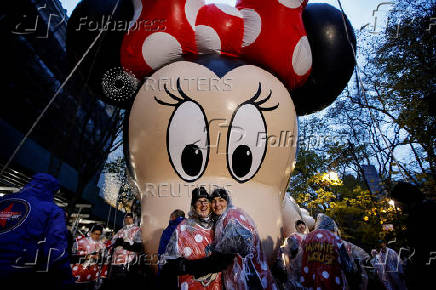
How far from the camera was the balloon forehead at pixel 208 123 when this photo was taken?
3150mm

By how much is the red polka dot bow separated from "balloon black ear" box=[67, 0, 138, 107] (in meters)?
0.16

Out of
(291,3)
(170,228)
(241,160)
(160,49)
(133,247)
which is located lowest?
(133,247)

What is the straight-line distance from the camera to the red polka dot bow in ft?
11.0

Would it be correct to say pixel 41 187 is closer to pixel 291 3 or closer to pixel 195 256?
pixel 195 256

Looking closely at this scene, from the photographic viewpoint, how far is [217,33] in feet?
11.1

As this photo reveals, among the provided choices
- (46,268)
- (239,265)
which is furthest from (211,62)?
(46,268)

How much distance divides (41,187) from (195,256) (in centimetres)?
154

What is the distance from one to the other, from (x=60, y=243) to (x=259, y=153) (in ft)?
6.95

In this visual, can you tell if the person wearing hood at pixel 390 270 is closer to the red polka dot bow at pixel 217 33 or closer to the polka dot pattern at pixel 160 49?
the red polka dot bow at pixel 217 33

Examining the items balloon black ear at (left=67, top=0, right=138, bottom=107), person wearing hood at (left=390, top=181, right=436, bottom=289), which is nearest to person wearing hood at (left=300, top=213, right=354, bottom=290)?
person wearing hood at (left=390, top=181, right=436, bottom=289)

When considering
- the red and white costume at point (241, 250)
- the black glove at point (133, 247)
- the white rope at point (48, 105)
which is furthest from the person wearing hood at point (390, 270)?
the white rope at point (48, 105)

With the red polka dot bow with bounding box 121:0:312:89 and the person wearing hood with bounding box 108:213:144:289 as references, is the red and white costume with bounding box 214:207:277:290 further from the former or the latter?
the person wearing hood with bounding box 108:213:144:289

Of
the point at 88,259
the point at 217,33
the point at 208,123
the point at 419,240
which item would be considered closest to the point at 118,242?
the point at 88,259

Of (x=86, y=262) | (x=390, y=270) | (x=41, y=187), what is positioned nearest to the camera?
(x=41, y=187)
